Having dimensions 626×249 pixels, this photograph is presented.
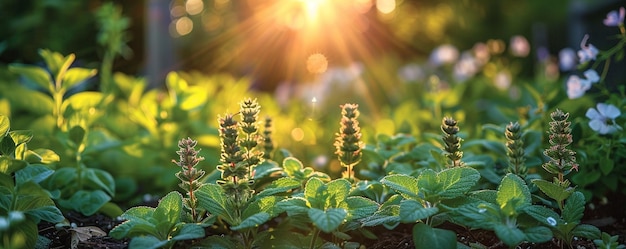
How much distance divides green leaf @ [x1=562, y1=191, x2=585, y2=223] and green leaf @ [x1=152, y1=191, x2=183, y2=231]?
0.85 meters

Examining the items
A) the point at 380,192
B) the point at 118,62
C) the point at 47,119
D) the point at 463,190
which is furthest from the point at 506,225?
the point at 118,62

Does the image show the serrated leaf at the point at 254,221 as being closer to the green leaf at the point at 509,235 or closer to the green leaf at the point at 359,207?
the green leaf at the point at 359,207

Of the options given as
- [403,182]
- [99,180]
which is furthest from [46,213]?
[403,182]

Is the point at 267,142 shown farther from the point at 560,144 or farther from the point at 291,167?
the point at 560,144

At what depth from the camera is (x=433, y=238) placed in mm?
1239

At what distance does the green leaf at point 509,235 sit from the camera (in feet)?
3.81

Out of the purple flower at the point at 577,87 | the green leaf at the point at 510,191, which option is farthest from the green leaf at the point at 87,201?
the purple flower at the point at 577,87

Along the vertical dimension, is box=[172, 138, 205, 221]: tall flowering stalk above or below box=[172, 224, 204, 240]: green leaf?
above

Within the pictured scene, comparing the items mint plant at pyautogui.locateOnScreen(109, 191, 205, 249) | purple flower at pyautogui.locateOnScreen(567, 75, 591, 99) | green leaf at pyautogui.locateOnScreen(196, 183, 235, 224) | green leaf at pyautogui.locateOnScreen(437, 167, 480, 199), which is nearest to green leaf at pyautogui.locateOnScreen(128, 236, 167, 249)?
mint plant at pyautogui.locateOnScreen(109, 191, 205, 249)

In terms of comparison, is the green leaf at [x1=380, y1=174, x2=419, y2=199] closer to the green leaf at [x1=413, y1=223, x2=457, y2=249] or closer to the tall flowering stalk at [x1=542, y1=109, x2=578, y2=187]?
the green leaf at [x1=413, y1=223, x2=457, y2=249]

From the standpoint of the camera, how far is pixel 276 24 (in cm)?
680

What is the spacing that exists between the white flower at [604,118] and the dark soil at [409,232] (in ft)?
0.76

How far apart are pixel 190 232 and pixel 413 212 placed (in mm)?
462

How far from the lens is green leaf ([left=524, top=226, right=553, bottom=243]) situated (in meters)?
1.23
